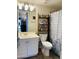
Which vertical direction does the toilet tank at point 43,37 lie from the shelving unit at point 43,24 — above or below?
below

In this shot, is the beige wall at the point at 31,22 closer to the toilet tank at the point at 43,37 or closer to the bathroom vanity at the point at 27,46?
the toilet tank at the point at 43,37

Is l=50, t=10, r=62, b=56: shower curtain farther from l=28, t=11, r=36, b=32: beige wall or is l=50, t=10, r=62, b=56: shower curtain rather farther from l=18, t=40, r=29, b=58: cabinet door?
l=18, t=40, r=29, b=58: cabinet door

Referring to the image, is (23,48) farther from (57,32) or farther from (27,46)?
(57,32)

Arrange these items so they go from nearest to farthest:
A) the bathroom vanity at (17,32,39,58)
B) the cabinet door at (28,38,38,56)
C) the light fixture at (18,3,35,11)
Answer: the bathroom vanity at (17,32,39,58)
the cabinet door at (28,38,38,56)
the light fixture at (18,3,35,11)

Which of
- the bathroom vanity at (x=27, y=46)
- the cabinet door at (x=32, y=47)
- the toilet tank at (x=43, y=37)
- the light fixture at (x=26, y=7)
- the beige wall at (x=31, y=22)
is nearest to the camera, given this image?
the bathroom vanity at (x=27, y=46)

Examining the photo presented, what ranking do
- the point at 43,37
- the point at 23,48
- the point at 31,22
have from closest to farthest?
the point at 23,48 < the point at 31,22 < the point at 43,37

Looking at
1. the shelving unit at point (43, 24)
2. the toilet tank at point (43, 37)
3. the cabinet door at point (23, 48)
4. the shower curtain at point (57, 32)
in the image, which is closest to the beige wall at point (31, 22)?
the shelving unit at point (43, 24)

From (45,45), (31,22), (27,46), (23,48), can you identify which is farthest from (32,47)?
(31,22)

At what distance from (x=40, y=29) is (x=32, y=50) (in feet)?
3.33

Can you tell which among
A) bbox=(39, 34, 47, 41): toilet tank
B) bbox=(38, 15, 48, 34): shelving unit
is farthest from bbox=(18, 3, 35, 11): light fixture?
bbox=(39, 34, 47, 41): toilet tank

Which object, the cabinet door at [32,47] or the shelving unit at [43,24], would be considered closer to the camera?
the cabinet door at [32,47]
